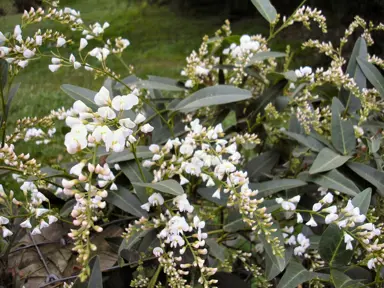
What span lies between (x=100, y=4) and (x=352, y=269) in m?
1.91

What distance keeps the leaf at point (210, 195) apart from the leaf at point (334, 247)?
0.79 ft

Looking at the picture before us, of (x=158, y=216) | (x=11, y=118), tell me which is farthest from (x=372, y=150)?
(x=11, y=118)

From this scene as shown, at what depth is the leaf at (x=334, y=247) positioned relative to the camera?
38.5 inches

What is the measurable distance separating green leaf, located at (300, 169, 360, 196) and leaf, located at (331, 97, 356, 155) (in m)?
0.09

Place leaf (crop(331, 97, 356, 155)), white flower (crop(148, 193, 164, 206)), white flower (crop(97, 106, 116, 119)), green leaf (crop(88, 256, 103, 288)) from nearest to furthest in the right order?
white flower (crop(97, 106, 116, 119)) → green leaf (crop(88, 256, 103, 288)) → white flower (crop(148, 193, 164, 206)) → leaf (crop(331, 97, 356, 155))

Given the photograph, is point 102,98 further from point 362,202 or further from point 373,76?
point 373,76

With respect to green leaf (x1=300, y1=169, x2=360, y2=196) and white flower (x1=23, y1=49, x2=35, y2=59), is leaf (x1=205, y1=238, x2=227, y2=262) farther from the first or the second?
white flower (x1=23, y1=49, x2=35, y2=59)

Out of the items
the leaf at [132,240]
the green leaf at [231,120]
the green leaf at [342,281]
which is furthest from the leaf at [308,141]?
the leaf at [132,240]

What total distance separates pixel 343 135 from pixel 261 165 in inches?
8.6

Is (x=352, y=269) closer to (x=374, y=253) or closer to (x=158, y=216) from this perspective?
(x=374, y=253)

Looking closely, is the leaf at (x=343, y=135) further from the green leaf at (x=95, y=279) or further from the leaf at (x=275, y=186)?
the green leaf at (x=95, y=279)

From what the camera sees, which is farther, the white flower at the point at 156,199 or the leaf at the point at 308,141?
the leaf at the point at 308,141

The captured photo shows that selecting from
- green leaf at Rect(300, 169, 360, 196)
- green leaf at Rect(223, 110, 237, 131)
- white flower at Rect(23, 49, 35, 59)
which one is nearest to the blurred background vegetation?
green leaf at Rect(223, 110, 237, 131)

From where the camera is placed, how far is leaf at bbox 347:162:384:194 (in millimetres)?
1140
